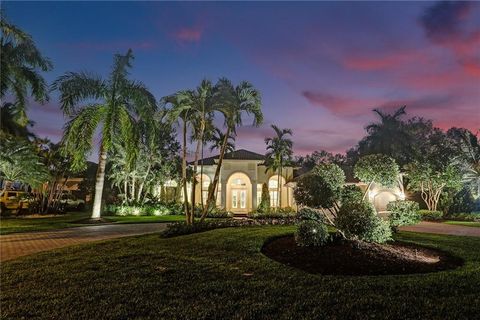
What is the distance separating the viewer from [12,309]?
4520mm

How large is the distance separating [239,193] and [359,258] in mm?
24598

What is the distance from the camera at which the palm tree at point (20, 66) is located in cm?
Result: 1184

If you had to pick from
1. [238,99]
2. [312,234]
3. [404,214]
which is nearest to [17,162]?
[238,99]

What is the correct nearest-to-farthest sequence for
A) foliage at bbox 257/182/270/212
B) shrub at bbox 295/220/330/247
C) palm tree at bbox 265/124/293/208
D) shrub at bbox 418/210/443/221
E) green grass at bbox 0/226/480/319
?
green grass at bbox 0/226/480/319 < shrub at bbox 295/220/330/247 < shrub at bbox 418/210/443/221 < foliage at bbox 257/182/270/212 < palm tree at bbox 265/124/293/208

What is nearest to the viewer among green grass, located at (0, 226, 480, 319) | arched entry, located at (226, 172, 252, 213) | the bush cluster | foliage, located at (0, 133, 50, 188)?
green grass, located at (0, 226, 480, 319)

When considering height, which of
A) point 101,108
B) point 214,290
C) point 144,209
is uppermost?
point 101,108

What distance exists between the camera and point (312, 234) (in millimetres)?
8500

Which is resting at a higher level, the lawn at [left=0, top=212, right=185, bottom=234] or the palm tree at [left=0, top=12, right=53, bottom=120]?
the palm tree at [left=0, top=12, right=53, bottom=120]

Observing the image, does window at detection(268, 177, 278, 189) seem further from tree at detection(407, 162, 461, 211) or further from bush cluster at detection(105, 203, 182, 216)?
tree at detection(407, 162, 461, 211)

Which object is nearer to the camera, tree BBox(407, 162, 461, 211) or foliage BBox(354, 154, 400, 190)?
foliage BBox(354, 154, 400, 190)

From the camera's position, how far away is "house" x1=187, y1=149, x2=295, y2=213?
3067cm

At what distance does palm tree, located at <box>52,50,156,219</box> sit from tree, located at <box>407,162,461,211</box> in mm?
19964

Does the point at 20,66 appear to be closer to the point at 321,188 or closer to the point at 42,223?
the point at 42,223

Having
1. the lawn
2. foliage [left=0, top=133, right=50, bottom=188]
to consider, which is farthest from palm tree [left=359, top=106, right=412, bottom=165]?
foliage [left=0, top=133, right=50, bottom=188]
